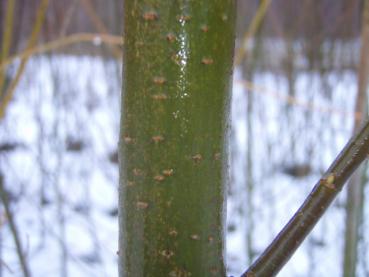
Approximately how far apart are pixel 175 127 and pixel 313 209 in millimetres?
110

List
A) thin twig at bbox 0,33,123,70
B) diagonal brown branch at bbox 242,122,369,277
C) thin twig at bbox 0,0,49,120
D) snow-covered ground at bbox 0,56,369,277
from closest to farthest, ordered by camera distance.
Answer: diagonal brown branch at bbox 242,122,369,277 → thin twig at bbox 0,0,49,120 → thin twig at bbox 0,33,123,70 → snow-covered ground at bbox 0,56,369,277

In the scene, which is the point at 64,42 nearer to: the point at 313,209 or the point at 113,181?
the point at 313,209

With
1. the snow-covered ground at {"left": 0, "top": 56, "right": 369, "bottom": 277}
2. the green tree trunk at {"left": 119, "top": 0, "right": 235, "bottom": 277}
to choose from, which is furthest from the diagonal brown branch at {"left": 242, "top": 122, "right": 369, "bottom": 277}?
the snow-covered ground at {"left": 0, "top": 56, "right": 369, "bottom": 277}

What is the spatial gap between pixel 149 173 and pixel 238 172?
2999 mm

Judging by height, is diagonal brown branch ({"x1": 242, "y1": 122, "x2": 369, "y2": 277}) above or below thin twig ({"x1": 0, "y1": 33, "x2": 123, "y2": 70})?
below

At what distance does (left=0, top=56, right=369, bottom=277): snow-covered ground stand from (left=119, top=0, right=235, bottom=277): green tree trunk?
6.88 feet

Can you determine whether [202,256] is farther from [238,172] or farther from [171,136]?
[238,172]

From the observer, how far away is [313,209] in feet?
1.24

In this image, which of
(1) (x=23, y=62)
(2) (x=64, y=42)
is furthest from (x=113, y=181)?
(1) (x=23, y=62)

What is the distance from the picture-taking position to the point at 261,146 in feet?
13.8

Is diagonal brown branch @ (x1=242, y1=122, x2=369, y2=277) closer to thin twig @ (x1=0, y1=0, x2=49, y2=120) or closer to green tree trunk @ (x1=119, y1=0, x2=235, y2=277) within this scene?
green tree trunk @ (x1=119, y1=0, x2=235, y2=277)

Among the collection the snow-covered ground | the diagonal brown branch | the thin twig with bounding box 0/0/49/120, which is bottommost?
the snow-covered ground

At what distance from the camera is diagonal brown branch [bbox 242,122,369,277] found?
1.22ft

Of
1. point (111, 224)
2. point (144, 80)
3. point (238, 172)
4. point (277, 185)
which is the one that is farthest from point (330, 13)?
point (144, 80)
